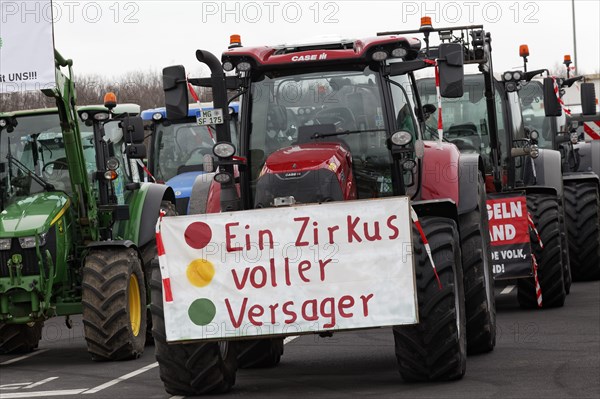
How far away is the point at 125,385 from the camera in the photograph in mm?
11711

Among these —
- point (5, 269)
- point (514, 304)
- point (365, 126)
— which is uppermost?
point (365, 126)

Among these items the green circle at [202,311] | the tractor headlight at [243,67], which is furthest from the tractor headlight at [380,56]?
the green circle at [202,311]

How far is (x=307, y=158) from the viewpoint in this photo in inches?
419

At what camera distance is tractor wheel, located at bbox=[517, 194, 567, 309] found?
16.3m

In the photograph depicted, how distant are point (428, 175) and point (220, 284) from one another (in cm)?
223

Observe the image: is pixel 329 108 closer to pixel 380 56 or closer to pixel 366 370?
pixel 380 56

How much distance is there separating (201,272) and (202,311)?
0.29 metres

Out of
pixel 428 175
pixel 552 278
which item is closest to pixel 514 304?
pixel 552 278

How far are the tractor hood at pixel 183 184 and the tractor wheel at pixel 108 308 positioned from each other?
5.57 m

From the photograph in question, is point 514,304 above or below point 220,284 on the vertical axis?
below

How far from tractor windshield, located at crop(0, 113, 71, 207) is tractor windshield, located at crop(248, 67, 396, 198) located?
4223mm

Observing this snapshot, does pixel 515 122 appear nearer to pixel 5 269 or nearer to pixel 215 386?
pixel 5 269

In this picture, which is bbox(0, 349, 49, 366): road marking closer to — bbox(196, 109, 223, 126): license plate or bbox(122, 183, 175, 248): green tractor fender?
bbox(122, 183, 175, 248): green tractor fender

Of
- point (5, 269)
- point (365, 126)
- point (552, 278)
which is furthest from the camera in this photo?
point (552, 278)
